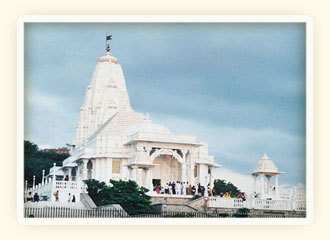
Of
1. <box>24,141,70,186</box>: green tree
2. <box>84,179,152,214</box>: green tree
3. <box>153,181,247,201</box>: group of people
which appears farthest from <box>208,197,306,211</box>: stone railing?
<box>24,141,70,186</box>: green tree

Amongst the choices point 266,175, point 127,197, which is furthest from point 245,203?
point 127,197

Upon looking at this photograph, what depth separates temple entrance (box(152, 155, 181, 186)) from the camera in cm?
3431

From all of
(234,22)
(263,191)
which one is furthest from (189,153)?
(234,22)

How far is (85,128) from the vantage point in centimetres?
4431

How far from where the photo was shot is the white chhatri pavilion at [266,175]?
90.3 feet

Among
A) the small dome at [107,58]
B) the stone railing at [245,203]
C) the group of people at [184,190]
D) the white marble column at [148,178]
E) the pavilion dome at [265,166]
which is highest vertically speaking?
the small dome at [107,58]

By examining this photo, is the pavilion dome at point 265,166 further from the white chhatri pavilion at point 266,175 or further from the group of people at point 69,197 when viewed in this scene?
the group of people at point 69,197

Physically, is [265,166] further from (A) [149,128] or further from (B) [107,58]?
(B) [107,58]
